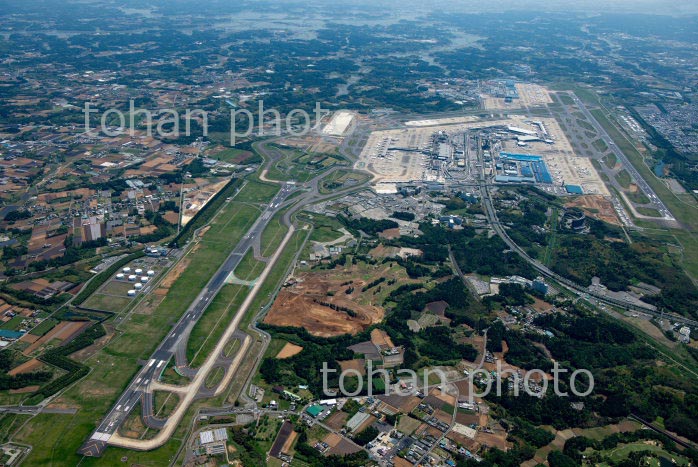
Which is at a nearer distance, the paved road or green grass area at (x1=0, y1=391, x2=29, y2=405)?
green grass area at (x1=0, y1=391, x2=29, y2=405)

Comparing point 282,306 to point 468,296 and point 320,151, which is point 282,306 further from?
point 320,151

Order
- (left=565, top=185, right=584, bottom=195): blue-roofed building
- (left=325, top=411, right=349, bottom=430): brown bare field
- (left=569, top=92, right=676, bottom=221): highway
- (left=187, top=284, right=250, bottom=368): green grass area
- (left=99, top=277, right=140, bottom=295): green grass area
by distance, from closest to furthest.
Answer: (left=325, top=411, right=349, bottom=430): brown bare field
(left=187, top=284, right=250, bottom=368): green grass area
(left=99, top=277, right=140, bottom=295): green grass area
(left=569, top=92, right=676, bottom=221): highway
(left=565, top=185, right=584, bottom=195): blue-roofed building

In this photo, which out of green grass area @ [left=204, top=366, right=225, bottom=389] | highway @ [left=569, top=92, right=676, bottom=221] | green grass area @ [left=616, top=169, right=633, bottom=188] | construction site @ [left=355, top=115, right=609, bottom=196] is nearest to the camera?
green grass area @ [left=204, top=366, right=225, bottom=389]

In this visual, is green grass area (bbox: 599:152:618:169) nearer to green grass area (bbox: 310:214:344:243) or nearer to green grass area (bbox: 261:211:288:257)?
green grass area (bbox: 310:214:344:243)

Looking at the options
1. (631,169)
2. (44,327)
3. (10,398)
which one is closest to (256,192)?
(44,327)

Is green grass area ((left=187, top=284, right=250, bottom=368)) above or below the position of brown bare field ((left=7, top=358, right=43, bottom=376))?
above

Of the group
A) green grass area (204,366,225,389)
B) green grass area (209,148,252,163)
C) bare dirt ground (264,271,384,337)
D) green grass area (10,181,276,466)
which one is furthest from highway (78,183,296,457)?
green grass area (209,148,252,163)

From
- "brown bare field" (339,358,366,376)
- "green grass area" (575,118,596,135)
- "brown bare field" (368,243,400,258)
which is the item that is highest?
"green grass area" (575,118,596,135)

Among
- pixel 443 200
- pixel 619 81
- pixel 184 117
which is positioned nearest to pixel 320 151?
pixel 443 200

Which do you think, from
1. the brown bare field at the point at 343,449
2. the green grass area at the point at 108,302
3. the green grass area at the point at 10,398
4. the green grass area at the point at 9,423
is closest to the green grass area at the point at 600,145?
the brown bare field at the point at 343,449
